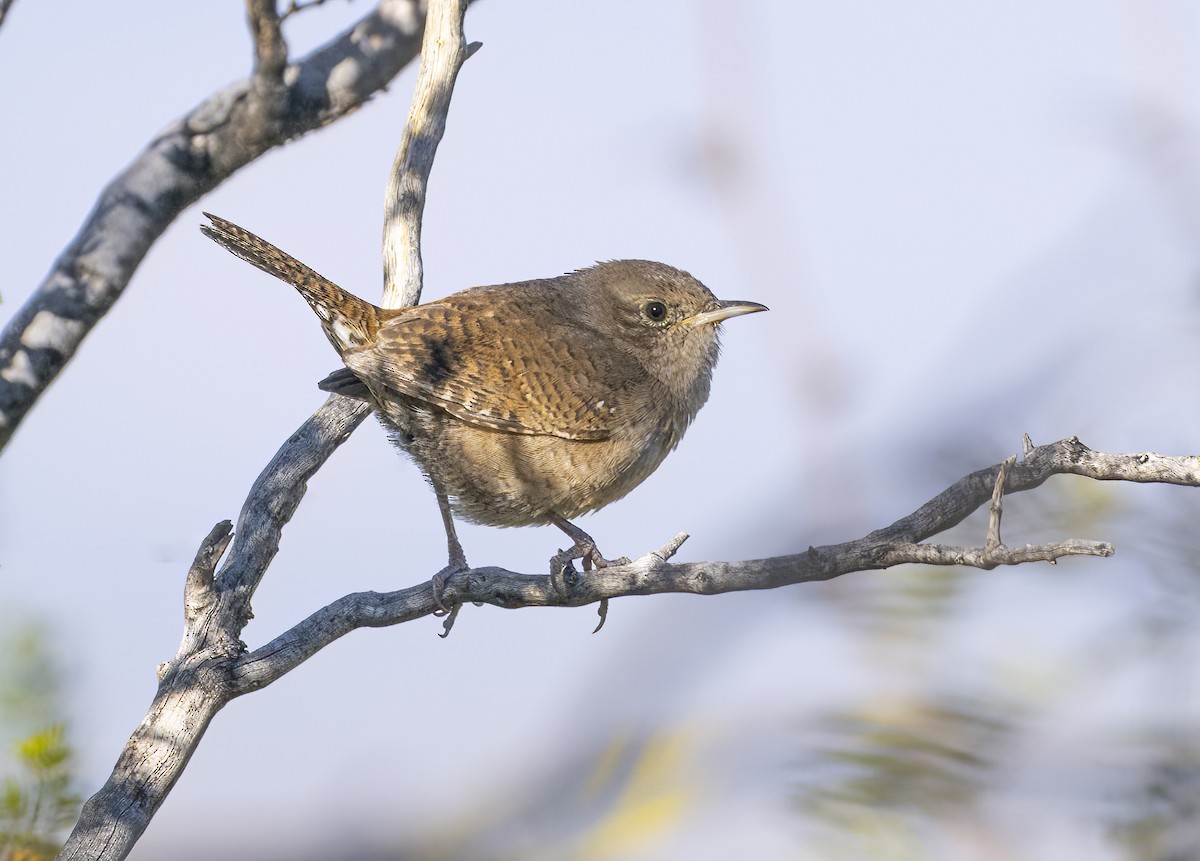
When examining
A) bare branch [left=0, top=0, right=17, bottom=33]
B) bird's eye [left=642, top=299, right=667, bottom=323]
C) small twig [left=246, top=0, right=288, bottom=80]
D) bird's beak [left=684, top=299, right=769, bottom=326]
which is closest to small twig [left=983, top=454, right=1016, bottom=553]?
bird's beak [left=684, top=299, right=769, bottom=326]

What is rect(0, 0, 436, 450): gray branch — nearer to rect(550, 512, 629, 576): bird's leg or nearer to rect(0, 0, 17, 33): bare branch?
rect(0, 0, 17, 33): bare branch

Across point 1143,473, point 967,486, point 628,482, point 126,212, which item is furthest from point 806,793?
point 126,212

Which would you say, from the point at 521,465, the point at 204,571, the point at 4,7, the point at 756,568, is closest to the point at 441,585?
the point at 204,571

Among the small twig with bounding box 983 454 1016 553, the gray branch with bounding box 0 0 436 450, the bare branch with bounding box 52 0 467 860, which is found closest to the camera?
the small twig with bounding box 983 454 1016 553

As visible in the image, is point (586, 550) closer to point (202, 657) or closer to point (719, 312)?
point (719, 312)

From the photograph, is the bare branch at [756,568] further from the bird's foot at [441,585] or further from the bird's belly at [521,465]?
the bird's belly at [521,465]
